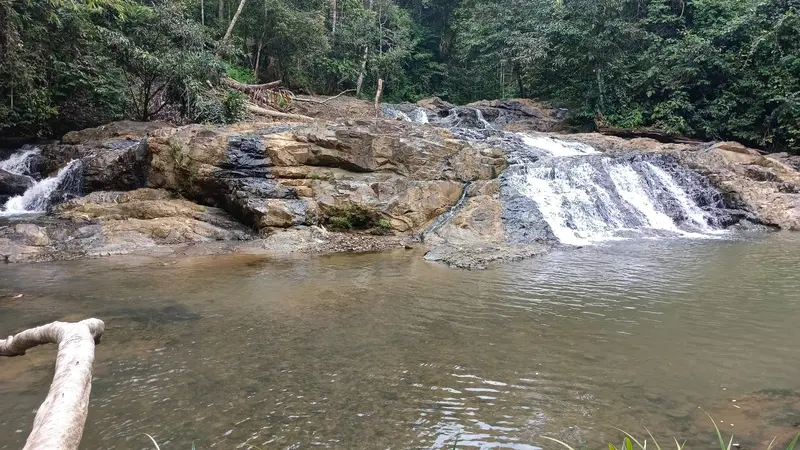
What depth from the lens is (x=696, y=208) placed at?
43.1ft

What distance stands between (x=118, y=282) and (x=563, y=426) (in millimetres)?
6377

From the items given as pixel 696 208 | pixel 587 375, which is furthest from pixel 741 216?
pixel 587 375

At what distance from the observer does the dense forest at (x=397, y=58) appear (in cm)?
1372

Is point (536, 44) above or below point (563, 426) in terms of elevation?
above

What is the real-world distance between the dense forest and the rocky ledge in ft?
7.99

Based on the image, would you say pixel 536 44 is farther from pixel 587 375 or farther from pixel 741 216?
pixel 587 375

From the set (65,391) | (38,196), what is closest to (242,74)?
(38,196)

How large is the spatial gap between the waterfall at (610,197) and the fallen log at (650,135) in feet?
16.8

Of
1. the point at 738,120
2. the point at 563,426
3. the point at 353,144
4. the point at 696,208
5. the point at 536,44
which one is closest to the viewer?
the point at 563,426

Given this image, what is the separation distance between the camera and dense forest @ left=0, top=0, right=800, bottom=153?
13719 millimetres

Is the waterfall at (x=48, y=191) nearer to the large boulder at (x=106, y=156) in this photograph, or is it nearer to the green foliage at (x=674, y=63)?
the large boulder at (x=106, y=156)

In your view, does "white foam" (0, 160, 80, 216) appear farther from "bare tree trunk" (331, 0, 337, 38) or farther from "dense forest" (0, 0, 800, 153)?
"bare tree trunk" (331, 0, 337, 38)

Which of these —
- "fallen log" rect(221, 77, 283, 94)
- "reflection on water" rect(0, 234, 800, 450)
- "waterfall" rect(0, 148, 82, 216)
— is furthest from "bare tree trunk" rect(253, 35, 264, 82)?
"reflection on water" rect(0, 234, 800, 450)

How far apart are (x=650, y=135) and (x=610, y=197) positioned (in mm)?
8018
